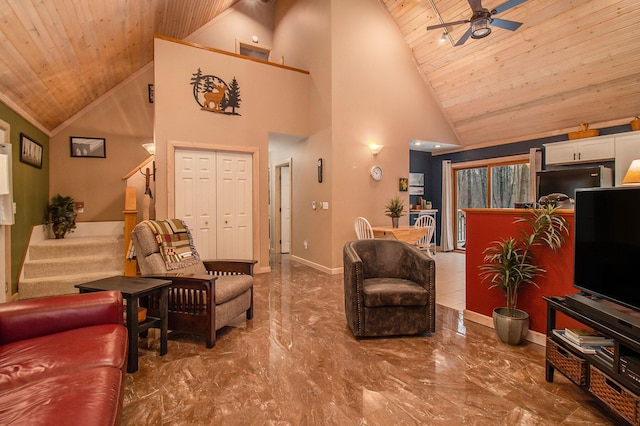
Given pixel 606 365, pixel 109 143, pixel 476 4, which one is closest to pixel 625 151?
pixel 476 4

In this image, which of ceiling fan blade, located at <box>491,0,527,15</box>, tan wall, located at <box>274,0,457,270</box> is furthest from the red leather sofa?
ceiling fan blade, located at <box>491,0,527,15</box>

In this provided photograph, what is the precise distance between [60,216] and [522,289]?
6.24 metres

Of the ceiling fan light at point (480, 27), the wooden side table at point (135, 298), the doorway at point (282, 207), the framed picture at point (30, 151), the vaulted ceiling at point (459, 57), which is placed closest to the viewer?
the wooden side table at point (135, 298)

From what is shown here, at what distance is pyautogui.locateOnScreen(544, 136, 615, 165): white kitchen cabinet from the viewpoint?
4.79 meters

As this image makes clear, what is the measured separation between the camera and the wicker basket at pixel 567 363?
176cm

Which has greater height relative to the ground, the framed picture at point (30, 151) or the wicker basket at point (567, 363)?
the framed picture at point (30, 151)

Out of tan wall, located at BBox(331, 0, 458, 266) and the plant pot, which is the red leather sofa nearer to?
the plant pot

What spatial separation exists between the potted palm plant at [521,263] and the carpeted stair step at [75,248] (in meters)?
4.99

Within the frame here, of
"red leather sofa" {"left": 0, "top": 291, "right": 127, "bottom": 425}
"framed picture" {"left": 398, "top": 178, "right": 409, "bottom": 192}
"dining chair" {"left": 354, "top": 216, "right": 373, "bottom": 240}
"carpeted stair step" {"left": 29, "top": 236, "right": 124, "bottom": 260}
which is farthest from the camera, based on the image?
"framed picture" {"left": 398, "top": 178, "right": 409, "bottom": 192}

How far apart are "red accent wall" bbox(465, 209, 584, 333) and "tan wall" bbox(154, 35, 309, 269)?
10.8 feet

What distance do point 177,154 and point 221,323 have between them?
293cm

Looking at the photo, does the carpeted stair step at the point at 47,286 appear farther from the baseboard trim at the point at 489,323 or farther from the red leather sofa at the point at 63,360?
the baseboard trim at the point at 489,323

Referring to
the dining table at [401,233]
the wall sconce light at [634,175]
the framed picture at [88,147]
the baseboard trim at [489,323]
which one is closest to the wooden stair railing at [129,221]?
the framed picture at [88,147]

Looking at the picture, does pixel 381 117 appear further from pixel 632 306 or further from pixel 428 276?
pixel 632 306
